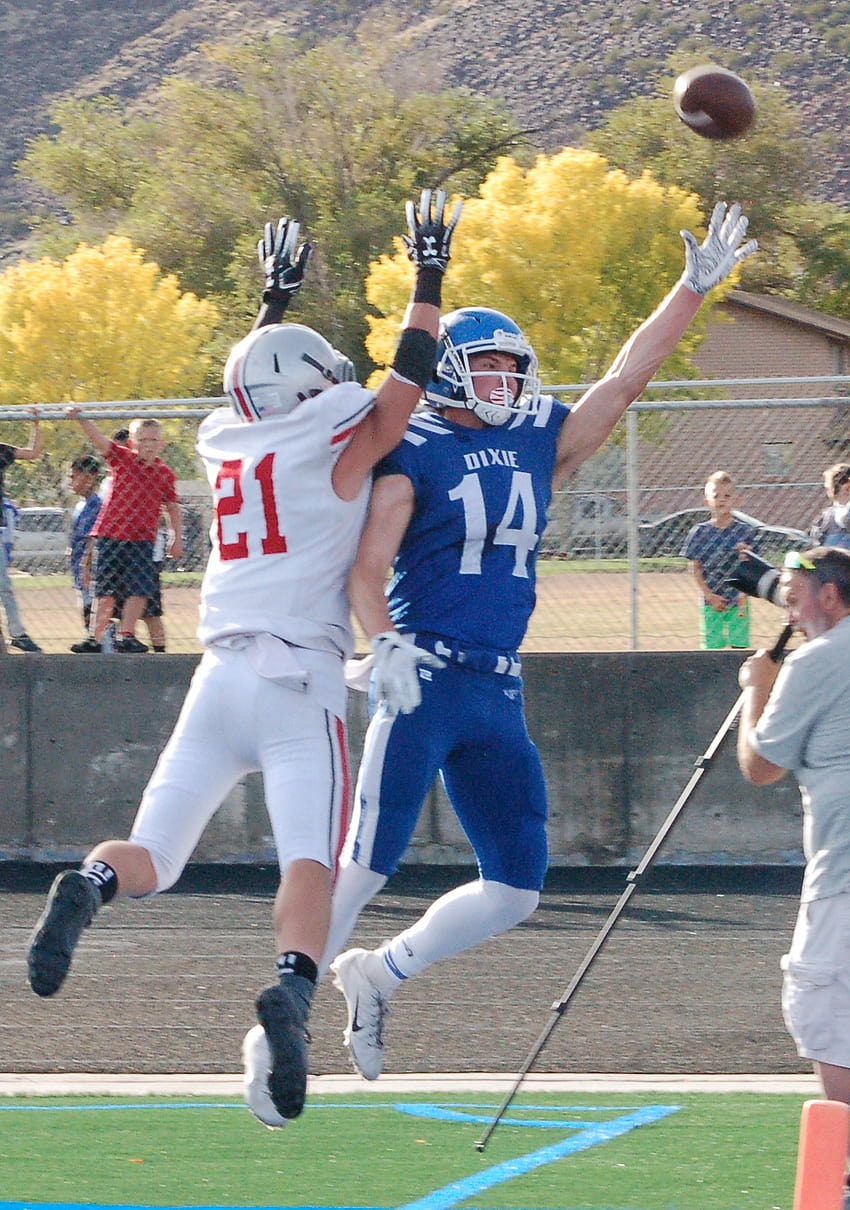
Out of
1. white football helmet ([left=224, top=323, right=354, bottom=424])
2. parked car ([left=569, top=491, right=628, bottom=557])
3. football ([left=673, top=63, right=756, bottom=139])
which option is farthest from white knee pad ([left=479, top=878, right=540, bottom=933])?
parked car ([left=569, top=491, right=628, bottom=557])

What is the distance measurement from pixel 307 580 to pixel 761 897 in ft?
17.2

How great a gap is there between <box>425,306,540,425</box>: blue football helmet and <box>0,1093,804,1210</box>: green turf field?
2138mm

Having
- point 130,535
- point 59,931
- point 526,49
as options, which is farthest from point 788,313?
point 526,49

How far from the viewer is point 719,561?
10.2 meters

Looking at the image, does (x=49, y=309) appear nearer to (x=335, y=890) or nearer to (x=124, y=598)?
(x=124, y=598)

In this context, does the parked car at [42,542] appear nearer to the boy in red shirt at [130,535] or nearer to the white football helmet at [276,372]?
the boy in red shirt at [130,535]

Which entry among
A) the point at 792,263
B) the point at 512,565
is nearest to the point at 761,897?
the point at 512,565

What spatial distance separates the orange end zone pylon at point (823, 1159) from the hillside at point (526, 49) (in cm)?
12192

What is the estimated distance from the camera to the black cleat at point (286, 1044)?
4.32 meters

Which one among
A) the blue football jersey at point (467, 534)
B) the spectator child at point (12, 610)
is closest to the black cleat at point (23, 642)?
the spectator child at point (12, 610)

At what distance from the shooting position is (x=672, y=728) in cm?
998

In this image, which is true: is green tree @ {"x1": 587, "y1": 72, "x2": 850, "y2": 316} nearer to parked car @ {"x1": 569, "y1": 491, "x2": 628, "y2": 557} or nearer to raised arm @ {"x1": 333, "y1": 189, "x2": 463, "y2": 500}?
parked car @ {"x1": 569, "y1": 491, "x2": 628, "y2": 557}

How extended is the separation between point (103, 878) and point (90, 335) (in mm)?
41202

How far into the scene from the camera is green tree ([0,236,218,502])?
143 feet
